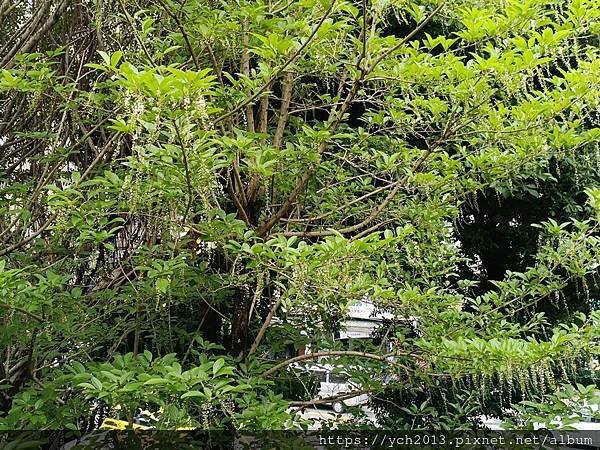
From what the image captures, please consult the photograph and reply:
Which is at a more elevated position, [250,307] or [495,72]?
[495,72]

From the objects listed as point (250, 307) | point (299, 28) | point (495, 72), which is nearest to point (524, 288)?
point (495, 72)

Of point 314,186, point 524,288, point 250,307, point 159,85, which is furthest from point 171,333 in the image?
point 524,288

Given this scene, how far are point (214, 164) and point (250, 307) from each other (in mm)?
990

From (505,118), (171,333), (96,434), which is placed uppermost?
(505,118)

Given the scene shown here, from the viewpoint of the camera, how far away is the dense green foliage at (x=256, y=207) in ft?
6.52

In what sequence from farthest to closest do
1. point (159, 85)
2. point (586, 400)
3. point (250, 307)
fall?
point (250, 307) → point (586, 400) → point (159, 85)

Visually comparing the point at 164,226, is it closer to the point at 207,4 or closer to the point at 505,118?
the point at 207,4

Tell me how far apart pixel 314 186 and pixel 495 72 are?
3.53 ft

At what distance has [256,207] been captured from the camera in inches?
111

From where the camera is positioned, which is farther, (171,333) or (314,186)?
(314,186)

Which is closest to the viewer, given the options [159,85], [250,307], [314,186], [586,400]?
[159,85]

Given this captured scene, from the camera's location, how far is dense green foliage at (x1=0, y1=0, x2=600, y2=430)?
6.52 feet

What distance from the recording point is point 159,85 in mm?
1571

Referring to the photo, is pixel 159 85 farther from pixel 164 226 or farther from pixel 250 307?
pixel 250 307
